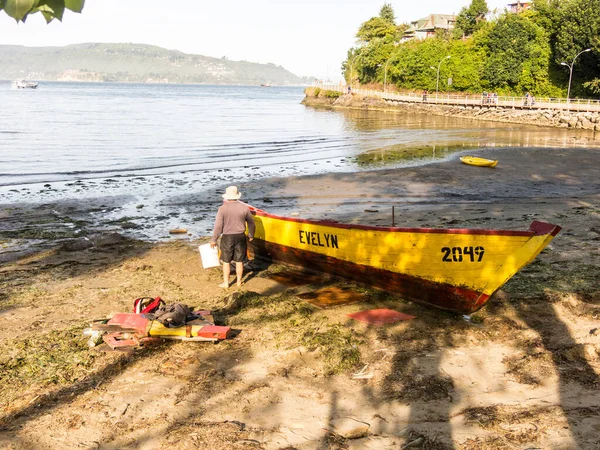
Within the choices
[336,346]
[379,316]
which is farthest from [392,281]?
[336,346]

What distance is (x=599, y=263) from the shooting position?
10836 millimetres

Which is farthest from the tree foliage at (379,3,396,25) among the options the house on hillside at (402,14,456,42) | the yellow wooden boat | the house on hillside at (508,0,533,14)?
the yellow wooden boat

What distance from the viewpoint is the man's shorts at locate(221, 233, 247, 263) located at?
1022 cm

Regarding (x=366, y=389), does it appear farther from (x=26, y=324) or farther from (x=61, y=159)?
(x=61, y=159)

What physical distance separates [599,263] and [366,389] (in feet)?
22.7

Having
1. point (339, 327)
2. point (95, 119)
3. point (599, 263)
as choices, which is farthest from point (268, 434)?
point (95, 119)

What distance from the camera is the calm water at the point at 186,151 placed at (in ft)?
72.9

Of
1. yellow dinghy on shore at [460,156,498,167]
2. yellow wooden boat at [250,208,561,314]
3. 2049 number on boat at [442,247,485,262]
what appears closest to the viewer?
yellow wooden boat at [250,208,561,314]

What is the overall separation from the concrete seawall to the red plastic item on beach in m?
48.8

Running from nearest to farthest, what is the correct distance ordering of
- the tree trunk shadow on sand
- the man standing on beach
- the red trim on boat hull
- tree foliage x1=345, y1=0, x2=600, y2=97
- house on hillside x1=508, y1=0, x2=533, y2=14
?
the tree trunk shadow on sand, the red trim on boat hull, the man standing on beach, tree foliage x1=345, y1=0, x2=600, y2=97, house on hillside x1=508, y1=0, x2=533, y2=14

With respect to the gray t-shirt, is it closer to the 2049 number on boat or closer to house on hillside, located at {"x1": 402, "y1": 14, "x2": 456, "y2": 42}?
the 2049 number on boat

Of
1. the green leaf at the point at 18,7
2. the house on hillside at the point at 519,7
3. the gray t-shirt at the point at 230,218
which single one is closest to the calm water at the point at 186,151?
the gray t-shirt at the point at 230,218

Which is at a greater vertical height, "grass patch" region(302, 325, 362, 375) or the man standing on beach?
the man standing on beach

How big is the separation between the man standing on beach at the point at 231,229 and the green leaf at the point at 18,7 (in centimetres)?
791
